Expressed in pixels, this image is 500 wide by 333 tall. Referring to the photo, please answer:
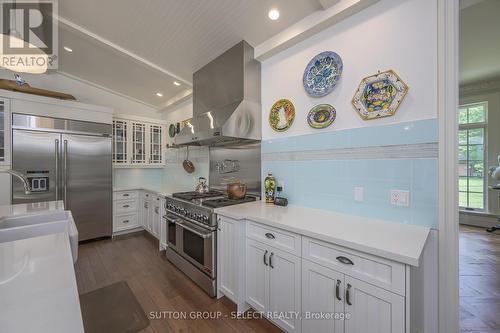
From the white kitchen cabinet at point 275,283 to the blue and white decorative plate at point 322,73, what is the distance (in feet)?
4.75

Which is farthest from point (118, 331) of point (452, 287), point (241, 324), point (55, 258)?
point (452, 287)

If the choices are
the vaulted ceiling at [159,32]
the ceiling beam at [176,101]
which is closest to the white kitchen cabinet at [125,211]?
the ceiling beam at [176,101]

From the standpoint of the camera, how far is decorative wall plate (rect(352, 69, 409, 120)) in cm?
150

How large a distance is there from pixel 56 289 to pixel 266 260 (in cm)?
124

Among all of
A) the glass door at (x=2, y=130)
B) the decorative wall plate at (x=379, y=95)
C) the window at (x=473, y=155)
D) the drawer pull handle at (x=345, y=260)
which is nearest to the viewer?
the drawer pull handle at (x=345, y=260)

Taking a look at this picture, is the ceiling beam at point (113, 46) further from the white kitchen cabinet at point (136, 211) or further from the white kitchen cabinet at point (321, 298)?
the white kitchen cabinet at point (321, 298)

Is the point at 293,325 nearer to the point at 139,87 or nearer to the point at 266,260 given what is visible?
the point at 266,260

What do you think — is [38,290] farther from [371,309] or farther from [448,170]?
[448,170]

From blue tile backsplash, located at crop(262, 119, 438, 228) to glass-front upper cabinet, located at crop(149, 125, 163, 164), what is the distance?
125 inches

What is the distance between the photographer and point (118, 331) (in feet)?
5.32

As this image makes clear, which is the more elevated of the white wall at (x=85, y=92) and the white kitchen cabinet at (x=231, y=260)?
the white wall at (x=85, y=92)

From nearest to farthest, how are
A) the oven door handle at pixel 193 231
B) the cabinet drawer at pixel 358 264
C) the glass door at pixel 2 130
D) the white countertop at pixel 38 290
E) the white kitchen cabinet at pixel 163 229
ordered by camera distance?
the white countertop at pixel 38 290
the cabinet drawer at pixel 358 264
the oven door handle at pixel 193 231
the glass door at pixel 2 130
the white kitchen cabinet at pixel 163 229

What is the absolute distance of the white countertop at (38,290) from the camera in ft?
1.72

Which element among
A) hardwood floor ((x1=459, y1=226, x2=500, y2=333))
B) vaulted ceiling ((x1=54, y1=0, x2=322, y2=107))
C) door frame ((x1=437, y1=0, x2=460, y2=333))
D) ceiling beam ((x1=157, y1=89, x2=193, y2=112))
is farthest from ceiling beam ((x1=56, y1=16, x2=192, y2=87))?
hardwood floor ((x1=459, y1=226, x2=500, y2=333))
